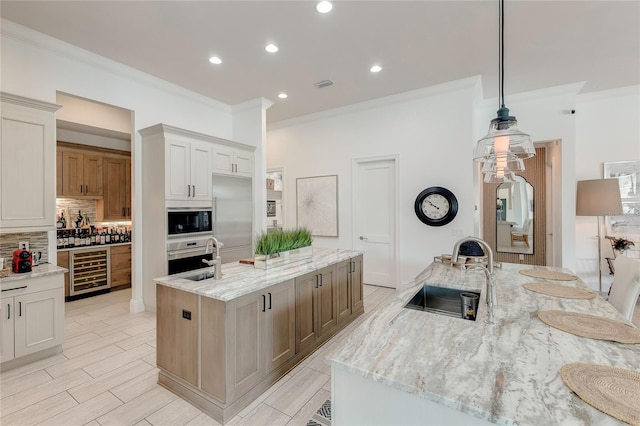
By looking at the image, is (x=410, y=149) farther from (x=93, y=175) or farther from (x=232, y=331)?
(x=93, y=175)

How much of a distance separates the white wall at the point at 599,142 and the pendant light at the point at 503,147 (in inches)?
141

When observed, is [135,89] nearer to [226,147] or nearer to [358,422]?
[226,147]

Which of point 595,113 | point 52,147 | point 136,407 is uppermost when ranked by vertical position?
point 595,113

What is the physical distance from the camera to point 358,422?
1.18m

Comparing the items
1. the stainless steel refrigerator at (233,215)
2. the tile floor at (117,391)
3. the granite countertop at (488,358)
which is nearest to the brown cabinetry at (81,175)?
the stainless steel refrigerator at (233,215)

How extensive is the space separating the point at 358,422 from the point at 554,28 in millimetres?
4016

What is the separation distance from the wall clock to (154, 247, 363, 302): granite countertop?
2139 millimetres

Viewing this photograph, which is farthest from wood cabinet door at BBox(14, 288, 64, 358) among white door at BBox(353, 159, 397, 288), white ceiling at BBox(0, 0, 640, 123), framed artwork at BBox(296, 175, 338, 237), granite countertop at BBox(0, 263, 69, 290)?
white door at BBox(353, 159, 397, 288)

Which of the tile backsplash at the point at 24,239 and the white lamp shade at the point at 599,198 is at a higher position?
Result: the white lamp shade at the point at 599,198

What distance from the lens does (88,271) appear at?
4.57 meters

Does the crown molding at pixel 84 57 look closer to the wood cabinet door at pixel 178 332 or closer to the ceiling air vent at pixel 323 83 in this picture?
the ceiling air vent at pixel 323 83

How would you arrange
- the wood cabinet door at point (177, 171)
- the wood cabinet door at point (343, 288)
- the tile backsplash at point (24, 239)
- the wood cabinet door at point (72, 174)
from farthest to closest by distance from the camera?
the wood cabinet door at point (72, 174)
the wood cabinet door at point (177, 171)
the wood cabinet door at point (343, 288)
the tile backsplash at point (24, 239)

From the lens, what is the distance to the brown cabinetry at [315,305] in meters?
2.55

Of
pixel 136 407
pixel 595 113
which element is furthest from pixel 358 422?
pixel 595 113
